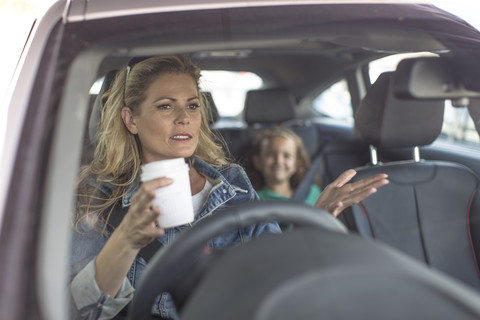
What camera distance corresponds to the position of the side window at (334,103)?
3.45 metres

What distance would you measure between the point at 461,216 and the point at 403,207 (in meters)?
0.18

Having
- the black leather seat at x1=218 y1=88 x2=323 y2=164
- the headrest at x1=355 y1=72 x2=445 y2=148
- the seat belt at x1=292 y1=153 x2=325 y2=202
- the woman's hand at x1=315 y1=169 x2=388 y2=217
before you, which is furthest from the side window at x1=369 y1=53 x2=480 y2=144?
the black leather seat at x1=218 y1=88 x2=323 y2=164

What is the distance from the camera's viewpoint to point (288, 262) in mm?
725

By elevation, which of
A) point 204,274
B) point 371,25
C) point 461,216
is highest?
point 371,25

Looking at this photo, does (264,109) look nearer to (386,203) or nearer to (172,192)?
(386,203)

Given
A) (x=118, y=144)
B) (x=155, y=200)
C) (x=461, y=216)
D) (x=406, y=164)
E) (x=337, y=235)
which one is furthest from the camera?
(x=406, y=164)

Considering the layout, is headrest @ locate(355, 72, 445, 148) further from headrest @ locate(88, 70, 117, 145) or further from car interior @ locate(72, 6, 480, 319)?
headrest @ locate(88, 70, 117, 145)

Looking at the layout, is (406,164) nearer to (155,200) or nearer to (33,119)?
(155,200)

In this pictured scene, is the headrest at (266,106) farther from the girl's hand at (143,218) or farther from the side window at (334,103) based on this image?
the girl's hand at (143,218)

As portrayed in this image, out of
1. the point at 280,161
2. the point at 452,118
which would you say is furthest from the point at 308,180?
the point at 452,118

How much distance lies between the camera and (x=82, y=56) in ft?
3.05

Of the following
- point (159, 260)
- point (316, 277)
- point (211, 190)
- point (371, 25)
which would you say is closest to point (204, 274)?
point (159, 260)

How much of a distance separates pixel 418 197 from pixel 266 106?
1.87m

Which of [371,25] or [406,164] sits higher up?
[371,25]
